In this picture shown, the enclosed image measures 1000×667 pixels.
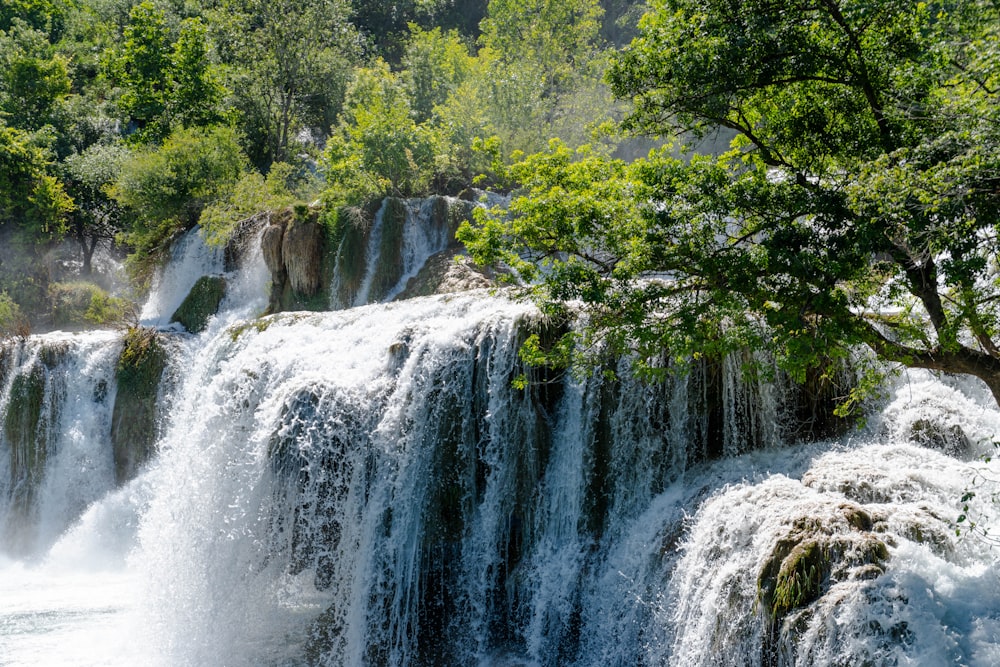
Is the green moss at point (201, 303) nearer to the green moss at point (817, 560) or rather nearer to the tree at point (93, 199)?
the tree at point (93, 199)

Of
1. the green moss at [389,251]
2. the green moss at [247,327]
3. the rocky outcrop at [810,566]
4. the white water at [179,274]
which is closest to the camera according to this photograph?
the rocky outcrop at [810,566]

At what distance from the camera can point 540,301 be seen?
898 cm

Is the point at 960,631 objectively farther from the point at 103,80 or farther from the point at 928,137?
the point at 103,80

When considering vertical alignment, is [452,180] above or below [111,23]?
below

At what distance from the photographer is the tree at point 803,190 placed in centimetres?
642

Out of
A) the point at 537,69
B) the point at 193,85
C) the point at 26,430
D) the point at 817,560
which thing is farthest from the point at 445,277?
the point at 193,85

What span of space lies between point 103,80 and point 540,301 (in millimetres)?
29279

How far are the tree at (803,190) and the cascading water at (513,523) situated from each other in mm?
1586

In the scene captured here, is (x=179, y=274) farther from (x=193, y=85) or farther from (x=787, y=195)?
(x=787, y=195)

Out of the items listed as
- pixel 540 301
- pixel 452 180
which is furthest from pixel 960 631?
pixel 452 180

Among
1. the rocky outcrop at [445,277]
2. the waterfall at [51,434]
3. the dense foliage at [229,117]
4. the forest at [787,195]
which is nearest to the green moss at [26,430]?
the waterfall at [51,434]

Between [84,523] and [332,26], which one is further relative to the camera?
[332,26]

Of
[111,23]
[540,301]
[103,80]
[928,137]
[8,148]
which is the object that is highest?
[111,23]

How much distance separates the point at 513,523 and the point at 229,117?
22180mm
